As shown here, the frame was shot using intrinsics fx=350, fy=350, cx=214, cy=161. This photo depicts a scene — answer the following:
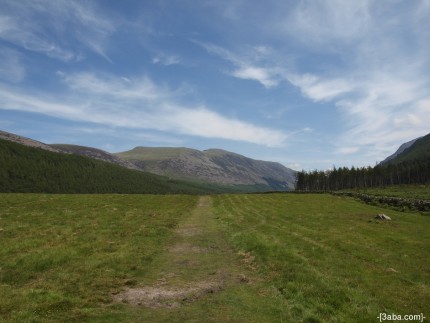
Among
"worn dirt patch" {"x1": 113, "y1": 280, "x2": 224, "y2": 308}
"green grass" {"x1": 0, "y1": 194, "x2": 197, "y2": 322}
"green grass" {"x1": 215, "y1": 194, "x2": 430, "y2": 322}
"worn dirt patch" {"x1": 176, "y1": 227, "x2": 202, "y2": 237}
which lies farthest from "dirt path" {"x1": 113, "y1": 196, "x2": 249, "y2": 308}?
"green grass" {"x1": 215, "y1": 194, "x2": 430, "y2": 322}

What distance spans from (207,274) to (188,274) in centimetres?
109

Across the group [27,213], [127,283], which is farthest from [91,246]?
[27,213]

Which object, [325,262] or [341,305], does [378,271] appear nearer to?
[325,262]

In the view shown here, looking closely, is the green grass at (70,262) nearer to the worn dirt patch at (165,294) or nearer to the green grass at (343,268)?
the worn dirt patch at (165,294)

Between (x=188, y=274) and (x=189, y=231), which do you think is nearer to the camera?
(x=188, y=274)

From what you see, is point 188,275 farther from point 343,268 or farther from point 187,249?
point 343,268

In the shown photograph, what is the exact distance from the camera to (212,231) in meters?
36.4

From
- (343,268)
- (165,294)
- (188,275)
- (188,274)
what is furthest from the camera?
(343,268)

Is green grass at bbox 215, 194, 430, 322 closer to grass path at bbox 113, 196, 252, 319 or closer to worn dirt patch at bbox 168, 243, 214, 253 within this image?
grass path at bbox 113, 196, 252, 319

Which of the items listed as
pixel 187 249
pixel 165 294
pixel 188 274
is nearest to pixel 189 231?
pixel 187 249

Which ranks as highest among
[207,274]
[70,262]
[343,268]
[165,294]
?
[343,268]

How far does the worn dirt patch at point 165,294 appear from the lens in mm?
15312

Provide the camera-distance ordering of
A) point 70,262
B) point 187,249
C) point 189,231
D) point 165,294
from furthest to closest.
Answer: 1. point 189,231
2. point 187,249
3. point 70,262
4. point 165,294

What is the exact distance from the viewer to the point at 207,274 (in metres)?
20.2
